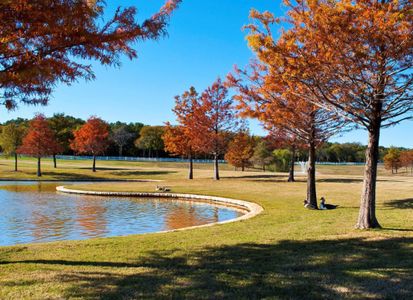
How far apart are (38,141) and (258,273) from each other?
53.2m

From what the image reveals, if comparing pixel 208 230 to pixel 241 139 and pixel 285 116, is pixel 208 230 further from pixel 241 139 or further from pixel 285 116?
pixel 241 139

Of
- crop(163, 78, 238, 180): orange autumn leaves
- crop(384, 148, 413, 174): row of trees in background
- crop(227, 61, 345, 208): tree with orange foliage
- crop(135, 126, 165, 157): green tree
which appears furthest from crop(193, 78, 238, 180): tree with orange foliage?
crop(135, 126, 165, 157): green tree

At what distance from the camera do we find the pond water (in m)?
15.4

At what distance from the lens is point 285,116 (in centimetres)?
1822

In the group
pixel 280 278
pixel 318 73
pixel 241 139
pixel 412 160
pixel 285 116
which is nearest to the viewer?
pixel 280 278

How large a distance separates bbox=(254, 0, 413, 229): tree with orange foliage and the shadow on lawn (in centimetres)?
404

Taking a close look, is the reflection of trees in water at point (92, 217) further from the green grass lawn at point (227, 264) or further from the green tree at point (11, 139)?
the green tree at point (11, 139)

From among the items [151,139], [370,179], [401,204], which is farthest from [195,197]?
[151,139]

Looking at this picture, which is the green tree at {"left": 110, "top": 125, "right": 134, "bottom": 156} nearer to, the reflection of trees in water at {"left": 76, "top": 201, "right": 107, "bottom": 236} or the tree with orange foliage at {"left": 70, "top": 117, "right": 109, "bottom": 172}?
the tree with orange foliage at {"left": 70, "top": 117, "right": 109, "bottom": 172}

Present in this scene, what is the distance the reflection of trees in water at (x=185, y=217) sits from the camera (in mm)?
17906

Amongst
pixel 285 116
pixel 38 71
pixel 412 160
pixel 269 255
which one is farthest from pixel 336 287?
pixel 412 160

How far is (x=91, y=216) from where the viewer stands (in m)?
19.7

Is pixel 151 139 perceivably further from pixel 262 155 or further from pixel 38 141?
pixel 38 141

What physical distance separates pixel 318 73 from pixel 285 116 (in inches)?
252
